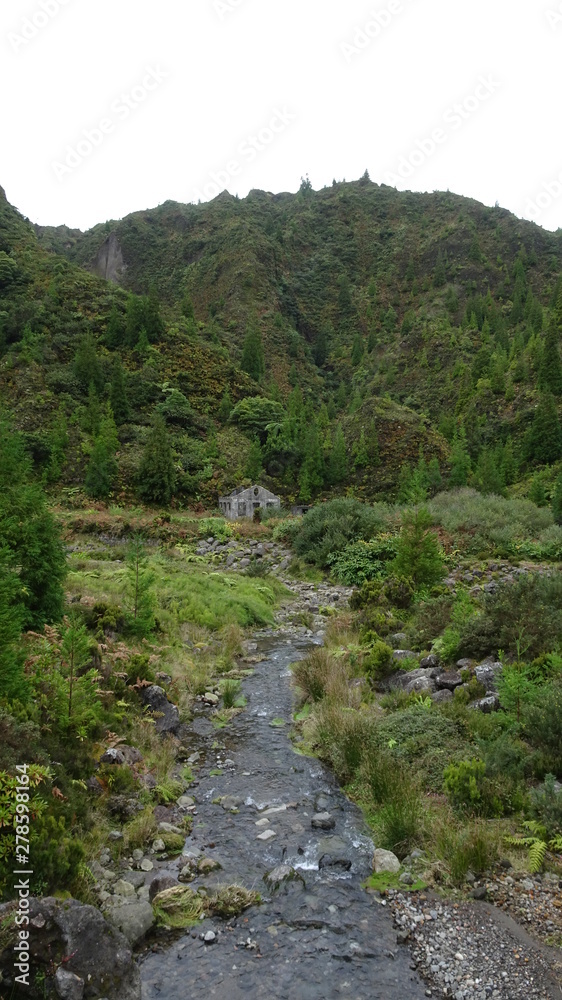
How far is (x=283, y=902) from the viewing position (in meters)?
5.66

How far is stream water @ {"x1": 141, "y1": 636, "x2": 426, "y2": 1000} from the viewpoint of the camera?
4648mm

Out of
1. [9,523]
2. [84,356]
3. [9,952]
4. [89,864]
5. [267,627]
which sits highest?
[84,356]

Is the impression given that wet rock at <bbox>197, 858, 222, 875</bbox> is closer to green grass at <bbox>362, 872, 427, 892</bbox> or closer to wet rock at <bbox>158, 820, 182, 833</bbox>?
wet rock at <bbox>158, 820, 182, 833</bbox>

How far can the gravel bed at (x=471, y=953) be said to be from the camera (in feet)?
14.2

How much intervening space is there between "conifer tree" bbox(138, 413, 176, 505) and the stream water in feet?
98.1

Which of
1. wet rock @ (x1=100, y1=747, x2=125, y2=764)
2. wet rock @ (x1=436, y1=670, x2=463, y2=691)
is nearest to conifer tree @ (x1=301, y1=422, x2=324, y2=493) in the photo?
wet rock @ (x1=436, y1=670, x2=463, y2=691)

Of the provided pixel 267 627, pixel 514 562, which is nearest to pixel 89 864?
pixel 267 627

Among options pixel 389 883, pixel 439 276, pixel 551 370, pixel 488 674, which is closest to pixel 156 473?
pixel 488 674

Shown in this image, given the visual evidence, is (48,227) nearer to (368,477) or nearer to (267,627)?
(368,477)

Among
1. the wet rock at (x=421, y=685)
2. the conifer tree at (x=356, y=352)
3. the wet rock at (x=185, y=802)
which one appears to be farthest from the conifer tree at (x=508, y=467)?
the conifer tree at (x=356, y=352)

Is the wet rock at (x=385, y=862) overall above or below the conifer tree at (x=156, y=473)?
below

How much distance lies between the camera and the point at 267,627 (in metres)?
17.9

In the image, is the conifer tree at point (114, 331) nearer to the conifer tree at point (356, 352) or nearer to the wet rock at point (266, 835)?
the conifer tree at point (356, 352)

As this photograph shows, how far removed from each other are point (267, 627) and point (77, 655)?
34.0 feet
